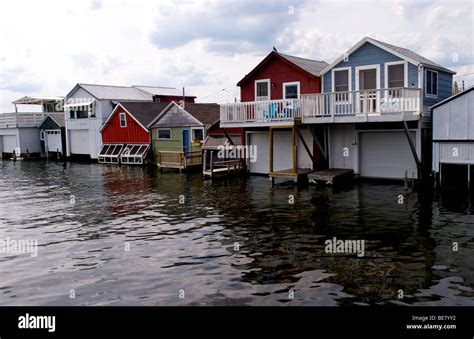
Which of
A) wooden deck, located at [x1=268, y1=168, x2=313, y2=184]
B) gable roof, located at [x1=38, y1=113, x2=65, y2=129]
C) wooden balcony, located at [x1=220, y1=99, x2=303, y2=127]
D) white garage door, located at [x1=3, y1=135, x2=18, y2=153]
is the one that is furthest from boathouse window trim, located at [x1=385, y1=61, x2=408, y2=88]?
white garage door, located at [x1=3, y1=135, x2=18, y2=153]

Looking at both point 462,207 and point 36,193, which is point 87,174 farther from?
point 462,207

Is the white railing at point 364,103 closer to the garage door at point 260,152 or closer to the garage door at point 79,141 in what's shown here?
the garage door at point 260,152

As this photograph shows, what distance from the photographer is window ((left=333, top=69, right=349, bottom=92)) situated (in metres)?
26.0

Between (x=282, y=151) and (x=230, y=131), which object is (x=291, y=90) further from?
(x=230, y=131)

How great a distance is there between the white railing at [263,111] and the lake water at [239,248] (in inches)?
173

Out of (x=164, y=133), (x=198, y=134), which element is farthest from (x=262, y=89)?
(x=164, y=133)

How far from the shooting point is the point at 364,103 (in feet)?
73.6

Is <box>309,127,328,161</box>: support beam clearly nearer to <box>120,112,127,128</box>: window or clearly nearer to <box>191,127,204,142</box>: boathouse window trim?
<box>191,127,204,142</box>: boathouse window trim

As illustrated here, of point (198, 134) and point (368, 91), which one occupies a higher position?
point (368, 91)

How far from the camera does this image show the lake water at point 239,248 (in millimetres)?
9688

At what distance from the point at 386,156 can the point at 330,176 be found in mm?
3538

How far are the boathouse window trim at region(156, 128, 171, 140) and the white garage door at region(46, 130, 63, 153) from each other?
18518 millimetres

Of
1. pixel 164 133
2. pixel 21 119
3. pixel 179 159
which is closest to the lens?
pixel 179 159
